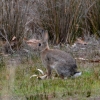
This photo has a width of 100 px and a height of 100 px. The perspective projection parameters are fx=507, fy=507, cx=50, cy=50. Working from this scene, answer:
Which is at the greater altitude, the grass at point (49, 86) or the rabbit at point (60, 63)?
the rabbit at point (60, 63)

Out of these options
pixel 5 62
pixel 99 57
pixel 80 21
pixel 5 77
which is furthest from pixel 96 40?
pixel 5 77

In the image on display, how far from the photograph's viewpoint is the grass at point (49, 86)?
744 centimetres

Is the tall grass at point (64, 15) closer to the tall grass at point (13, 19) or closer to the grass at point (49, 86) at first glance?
the tall grass at point (13, 19)

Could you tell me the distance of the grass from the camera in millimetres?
7441

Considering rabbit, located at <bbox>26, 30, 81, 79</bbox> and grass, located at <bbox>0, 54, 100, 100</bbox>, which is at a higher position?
rabbit, located at <bbox>26, 30, 81, 79</bbox>

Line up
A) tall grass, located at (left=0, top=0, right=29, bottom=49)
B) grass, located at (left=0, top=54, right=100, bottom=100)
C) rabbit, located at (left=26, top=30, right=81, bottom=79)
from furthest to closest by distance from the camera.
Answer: tall grass, located at (left=0, top=0, right=29, bottom=49) → rabbit, located at (left=26, top=30, right=81, bottom=79) → grass, located at (left=0, top=54, right=100, bottom=100)

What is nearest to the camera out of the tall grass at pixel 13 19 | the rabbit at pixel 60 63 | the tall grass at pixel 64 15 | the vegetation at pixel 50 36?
the vegetation at pixel 50 36

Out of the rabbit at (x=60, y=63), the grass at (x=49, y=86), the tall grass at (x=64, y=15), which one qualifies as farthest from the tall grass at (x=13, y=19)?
the rabbit at (x=60, y=63)

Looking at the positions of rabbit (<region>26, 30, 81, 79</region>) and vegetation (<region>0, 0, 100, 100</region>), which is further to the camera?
rabbit (<region>26, 30, 81, 79</region>)

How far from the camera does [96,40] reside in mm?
12391

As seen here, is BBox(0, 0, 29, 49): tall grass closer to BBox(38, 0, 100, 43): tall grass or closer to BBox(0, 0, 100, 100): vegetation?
BBox(0, 0, 100, 100): vegetation

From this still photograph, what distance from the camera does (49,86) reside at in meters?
7.91

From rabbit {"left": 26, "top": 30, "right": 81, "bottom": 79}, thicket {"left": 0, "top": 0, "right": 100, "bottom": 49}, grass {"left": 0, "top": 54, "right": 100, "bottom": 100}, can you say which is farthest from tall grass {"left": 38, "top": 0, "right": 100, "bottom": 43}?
rabbit {"left": 26, "top": 30, "right": 81, "bottom": 79}

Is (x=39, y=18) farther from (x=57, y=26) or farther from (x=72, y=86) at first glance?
(x=72, y=86)
